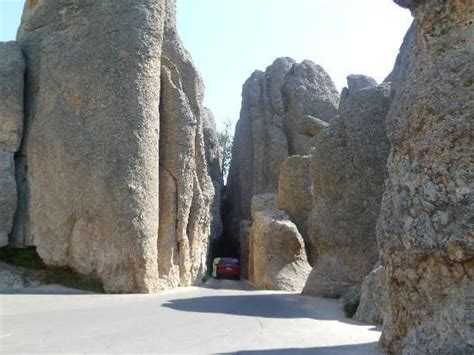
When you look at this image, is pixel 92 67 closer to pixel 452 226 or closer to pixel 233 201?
pixel 452 226

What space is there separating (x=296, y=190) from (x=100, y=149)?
1023cm

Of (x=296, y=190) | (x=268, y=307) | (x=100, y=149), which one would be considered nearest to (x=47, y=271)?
(x=100, y=149)

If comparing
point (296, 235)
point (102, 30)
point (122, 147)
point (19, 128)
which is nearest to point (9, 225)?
point (19, 128)

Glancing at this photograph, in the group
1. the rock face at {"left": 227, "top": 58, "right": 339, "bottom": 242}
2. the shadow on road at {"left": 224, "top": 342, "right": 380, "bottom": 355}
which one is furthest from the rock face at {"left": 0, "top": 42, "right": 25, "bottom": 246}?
the rock face at {"left": 227, "top": 58, "right": 339, "bottom": 242}

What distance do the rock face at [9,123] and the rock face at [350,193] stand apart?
8.35 meters

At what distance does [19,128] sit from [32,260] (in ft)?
12.4

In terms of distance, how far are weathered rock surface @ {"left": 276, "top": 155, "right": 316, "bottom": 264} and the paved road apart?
10.1m

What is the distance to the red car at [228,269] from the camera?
2483 cm

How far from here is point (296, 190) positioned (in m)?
21.8

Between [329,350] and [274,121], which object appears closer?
[329,350]

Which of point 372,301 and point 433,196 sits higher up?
point 433,196

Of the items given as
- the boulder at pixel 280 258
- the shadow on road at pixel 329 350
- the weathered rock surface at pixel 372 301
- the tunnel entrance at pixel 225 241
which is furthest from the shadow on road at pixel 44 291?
the tunnel entrance at pixel 225 241

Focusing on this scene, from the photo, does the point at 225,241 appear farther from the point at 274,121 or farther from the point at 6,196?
the point at 6,196

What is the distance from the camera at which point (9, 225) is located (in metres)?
Result: 14.0
